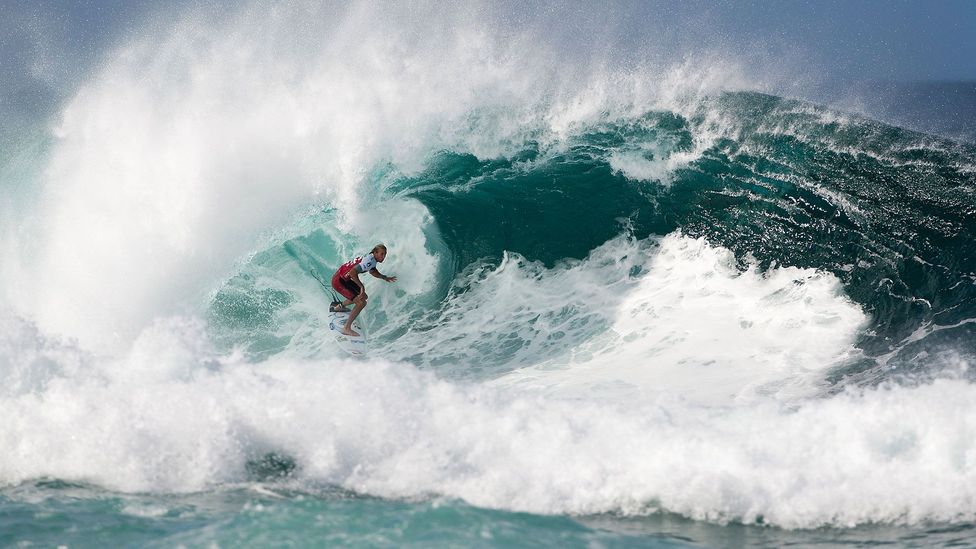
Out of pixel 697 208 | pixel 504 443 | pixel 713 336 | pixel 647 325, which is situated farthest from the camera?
pixel 697 208

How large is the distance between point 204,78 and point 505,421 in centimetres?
1036

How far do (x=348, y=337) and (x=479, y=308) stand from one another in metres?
2.02

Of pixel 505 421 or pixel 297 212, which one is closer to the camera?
pixel 505 421

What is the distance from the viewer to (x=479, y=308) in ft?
39.3

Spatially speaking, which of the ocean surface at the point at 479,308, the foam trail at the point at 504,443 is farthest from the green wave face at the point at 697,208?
the foam trail at the point at 504,443

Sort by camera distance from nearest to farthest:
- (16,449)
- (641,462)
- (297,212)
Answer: (641,462) → (16,449) → (297,212)

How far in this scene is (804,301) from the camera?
35.3 ft

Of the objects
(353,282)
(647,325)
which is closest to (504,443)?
(647,325)

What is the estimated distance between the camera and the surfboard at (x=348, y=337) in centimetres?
1111

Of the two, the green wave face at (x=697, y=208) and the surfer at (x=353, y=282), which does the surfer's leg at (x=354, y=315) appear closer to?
the surfer at (x=353, y=282)

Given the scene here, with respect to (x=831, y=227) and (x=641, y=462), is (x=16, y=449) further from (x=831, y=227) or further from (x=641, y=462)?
(x=831, y=227)

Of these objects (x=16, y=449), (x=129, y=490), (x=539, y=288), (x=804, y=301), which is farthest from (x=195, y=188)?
(x=804, y=301)

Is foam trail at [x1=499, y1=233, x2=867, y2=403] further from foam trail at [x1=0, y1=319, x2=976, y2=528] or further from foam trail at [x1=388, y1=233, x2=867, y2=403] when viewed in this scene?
foam trail at [x1=0, y1=319, x2=976, y2=528]

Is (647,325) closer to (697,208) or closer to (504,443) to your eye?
(697,208)
